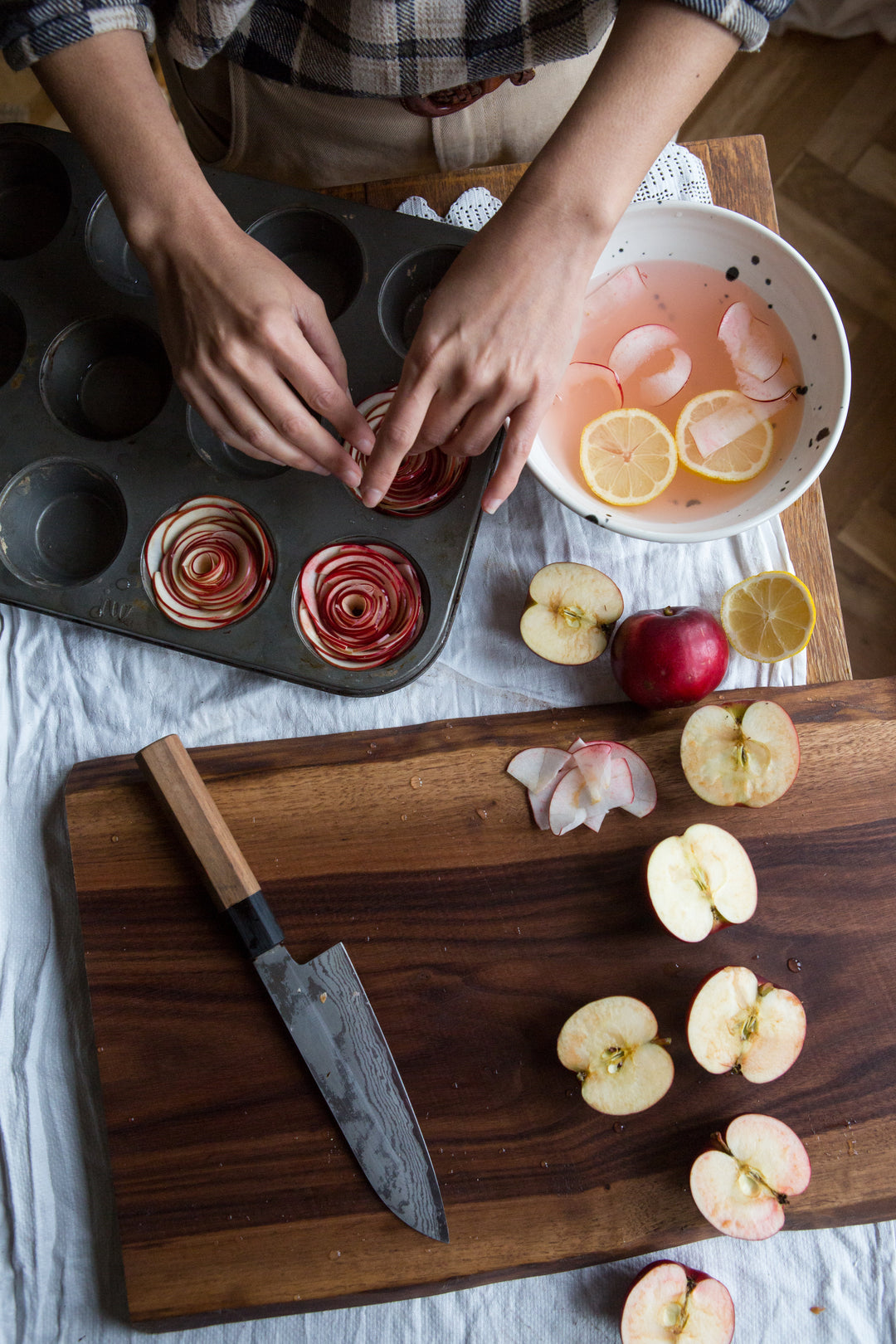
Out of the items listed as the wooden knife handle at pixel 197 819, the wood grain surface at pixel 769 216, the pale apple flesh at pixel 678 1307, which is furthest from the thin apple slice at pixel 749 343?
the pale apple flesh at pixel 678 1307

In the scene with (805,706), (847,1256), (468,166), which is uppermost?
(468,166)

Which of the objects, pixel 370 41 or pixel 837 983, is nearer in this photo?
pixel 370 41

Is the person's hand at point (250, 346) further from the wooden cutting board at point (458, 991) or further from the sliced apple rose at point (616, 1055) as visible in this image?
the sliced apple rose at point (616, 1055)

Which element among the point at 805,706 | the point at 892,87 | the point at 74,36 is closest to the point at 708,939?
the point at 805,706

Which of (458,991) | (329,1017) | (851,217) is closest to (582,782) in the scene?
(458,991)

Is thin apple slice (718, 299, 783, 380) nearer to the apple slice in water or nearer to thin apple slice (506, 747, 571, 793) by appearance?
the apple slice in water

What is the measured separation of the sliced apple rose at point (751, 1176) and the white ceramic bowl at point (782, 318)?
697mm

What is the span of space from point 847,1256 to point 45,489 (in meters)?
1.36

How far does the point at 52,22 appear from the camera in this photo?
32.1 inches

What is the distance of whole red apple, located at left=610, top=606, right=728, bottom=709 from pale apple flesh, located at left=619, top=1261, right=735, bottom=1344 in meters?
0.67

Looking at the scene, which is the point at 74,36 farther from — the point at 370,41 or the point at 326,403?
the point at 326,403

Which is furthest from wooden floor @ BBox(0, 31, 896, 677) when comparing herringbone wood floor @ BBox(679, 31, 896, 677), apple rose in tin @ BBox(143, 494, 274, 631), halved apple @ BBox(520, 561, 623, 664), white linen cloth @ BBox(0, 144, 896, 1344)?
apple rose in tin @ BBox(143, 494, 274, 631)

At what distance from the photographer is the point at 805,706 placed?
1137 mm

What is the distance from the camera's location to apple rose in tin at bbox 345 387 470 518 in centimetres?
109
